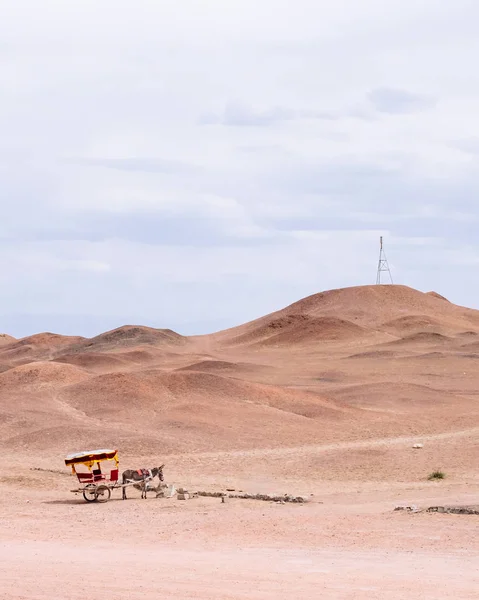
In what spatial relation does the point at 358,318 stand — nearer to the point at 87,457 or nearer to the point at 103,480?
the point at 103,480

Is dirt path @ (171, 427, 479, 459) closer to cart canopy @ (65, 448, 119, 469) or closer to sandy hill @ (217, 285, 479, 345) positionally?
cart canopy @ (65, 448, 119, 469)

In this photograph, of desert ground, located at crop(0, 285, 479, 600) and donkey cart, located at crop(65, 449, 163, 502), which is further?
donkey cart, located at crop(65, 449, 163, 502)

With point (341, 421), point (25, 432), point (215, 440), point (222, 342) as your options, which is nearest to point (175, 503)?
point (215, 440)

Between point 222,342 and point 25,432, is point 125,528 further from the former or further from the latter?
point 222,342

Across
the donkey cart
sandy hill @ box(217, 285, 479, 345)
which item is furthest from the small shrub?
sandy hill @ box(217, 285, 479, 345)

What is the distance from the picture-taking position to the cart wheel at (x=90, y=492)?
19.5 metres

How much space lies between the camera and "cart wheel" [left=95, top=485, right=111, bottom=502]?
1944cm

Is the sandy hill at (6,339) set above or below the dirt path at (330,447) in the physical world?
above

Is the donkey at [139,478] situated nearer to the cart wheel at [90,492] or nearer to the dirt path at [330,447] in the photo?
the cart wheel at [90,492]

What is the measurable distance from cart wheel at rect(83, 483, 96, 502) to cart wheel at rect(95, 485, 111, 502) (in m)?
0.07

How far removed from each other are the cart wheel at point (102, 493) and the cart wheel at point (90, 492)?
69 mm

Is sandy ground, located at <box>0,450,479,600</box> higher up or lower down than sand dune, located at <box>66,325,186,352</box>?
lower down

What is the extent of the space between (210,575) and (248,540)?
3111 mm

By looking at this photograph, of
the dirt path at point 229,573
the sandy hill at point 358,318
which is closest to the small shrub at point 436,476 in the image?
the dirt path at point 229,573
